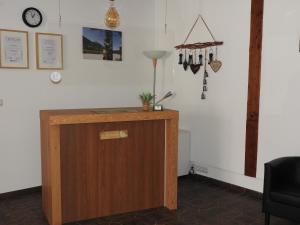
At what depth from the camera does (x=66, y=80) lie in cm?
419

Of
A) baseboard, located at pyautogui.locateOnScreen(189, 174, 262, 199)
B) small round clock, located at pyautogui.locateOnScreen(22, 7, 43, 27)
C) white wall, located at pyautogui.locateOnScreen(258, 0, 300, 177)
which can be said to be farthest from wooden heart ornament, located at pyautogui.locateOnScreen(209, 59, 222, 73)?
small round clock, located at pyautogui.locateOnScreen(22, 7, 43, 27)

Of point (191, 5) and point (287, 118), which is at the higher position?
point (191, 5)

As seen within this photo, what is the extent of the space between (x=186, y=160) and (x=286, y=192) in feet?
6.36

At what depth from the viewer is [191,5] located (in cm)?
454

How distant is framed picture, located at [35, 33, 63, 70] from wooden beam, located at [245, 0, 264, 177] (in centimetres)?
236

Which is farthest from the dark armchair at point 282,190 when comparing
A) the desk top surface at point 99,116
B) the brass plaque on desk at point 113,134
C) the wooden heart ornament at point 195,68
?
the wooden heart ornament at point 195,68

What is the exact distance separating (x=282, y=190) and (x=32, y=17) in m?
3.32

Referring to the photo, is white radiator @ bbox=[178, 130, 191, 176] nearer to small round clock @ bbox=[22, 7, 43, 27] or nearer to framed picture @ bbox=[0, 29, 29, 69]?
framed picture @ bbox=[0, 29, 29, 69]

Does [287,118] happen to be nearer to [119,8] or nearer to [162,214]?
[162,214]

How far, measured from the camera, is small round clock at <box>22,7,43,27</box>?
3.80m

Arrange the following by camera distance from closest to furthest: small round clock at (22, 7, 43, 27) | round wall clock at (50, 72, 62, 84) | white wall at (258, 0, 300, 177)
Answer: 1. white wall at (258, 0, 300, 177)
2. small round clock at (22, 7, 43, 27)
3. round wall clock at (50, 72, 62, 84)

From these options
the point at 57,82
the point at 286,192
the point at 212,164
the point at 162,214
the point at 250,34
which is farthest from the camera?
the point at 212,164

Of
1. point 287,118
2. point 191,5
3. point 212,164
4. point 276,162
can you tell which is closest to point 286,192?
point 276,162

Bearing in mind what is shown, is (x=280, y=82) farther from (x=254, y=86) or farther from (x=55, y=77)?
(x=55, y=77)
